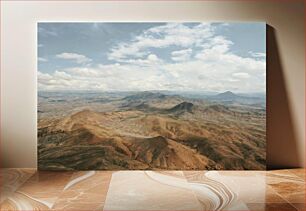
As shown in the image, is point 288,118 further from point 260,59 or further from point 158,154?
point 158,154

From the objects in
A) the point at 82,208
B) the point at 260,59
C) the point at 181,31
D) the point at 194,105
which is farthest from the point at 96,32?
the point at 82,208

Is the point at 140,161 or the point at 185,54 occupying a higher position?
the point at 185,54

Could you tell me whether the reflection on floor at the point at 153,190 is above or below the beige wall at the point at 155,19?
below

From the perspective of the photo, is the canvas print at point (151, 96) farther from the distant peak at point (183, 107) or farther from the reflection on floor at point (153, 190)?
the reflection on floor at point (153, 190)

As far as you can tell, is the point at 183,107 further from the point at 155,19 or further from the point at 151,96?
the point at 155,19

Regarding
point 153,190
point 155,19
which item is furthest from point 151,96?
point 153,190

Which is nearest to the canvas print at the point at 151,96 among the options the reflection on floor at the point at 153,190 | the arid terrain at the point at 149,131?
the arid terrain at the point at 149,131

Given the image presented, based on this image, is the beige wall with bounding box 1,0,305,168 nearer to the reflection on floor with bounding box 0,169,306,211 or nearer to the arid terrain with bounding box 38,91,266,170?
the arid terrain with bounding box 38,91,266,170
